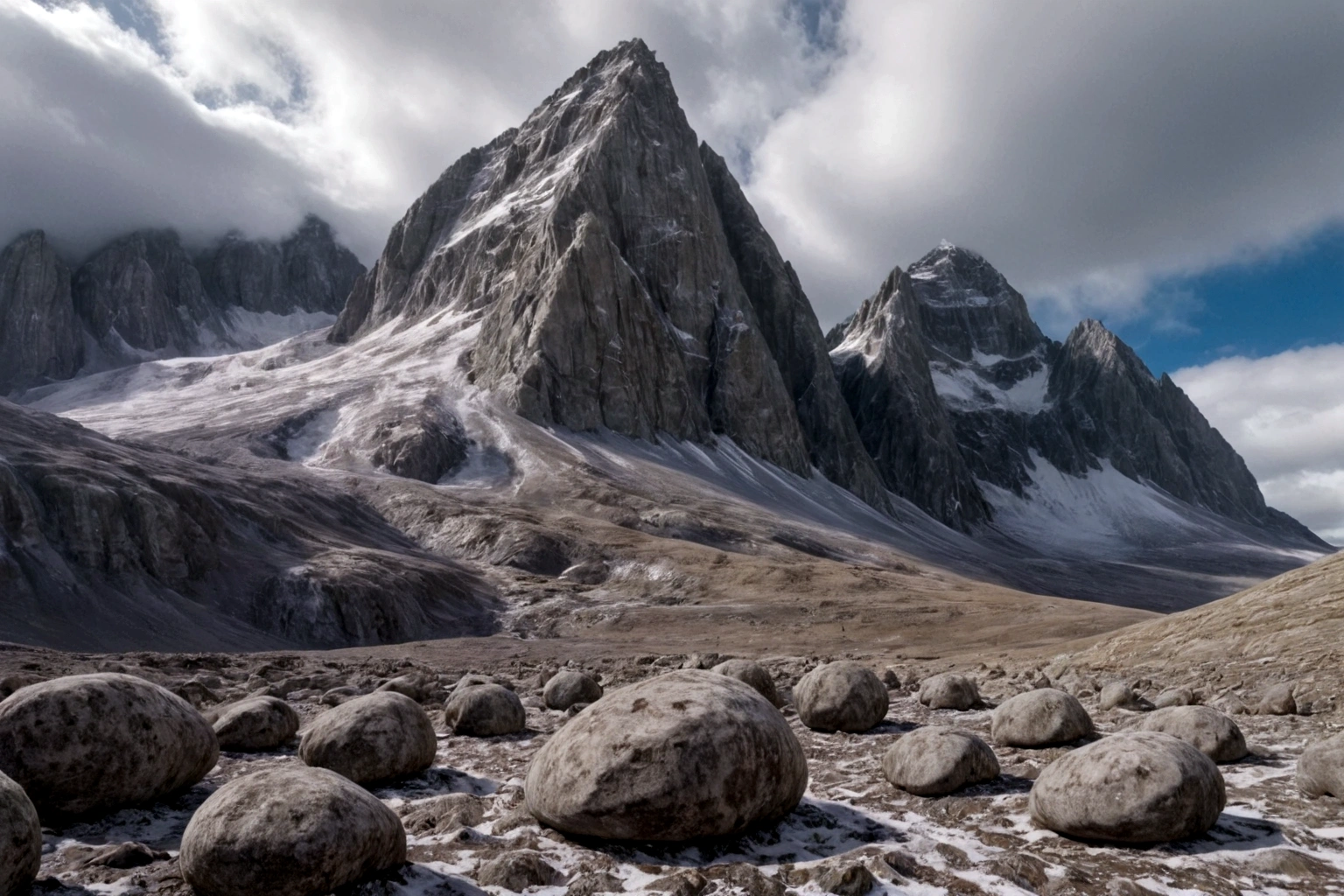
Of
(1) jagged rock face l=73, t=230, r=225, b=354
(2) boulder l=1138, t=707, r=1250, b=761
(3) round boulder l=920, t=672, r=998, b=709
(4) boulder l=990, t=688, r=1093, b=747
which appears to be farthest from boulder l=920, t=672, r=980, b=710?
(1) jagged rock face l=73, t=230, r=225, b=354

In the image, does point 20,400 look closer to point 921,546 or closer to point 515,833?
point 921,546

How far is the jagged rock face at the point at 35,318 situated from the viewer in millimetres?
156000

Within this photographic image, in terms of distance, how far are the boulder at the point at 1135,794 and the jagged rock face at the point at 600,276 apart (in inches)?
3893

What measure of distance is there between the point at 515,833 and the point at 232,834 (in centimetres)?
256

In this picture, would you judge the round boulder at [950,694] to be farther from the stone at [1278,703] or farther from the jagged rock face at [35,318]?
the jagged rock face at [35,318]

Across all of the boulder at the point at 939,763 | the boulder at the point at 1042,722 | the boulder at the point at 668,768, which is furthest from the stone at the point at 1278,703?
the boulder at the point at 668,768

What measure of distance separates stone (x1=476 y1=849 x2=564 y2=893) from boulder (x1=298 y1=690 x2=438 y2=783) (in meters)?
3.66

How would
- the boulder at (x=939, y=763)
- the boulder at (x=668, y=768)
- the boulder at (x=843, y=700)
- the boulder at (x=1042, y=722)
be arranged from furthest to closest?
the boulder at (x=843, y=700) < the boulder at (x=1042, y=722) < the boulder at (x=939, y=763) < the boulder at (x=668, y=768)

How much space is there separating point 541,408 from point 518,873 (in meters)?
100

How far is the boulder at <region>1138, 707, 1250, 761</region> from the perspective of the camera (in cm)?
1035

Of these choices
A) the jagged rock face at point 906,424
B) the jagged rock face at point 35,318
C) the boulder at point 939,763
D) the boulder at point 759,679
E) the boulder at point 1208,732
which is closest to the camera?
the boulder at point 939,763

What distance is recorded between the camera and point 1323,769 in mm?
8875

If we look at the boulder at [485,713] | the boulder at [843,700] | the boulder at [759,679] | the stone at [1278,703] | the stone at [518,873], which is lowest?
the boulder at [485,713]

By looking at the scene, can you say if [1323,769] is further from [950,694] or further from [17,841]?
[17,841]
